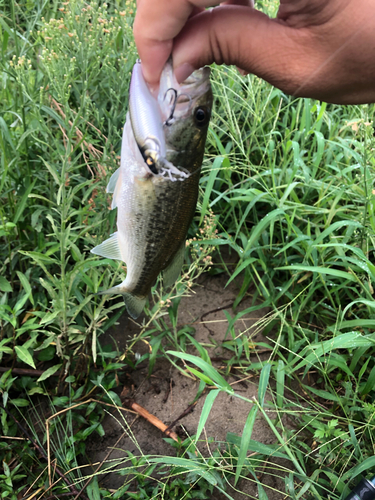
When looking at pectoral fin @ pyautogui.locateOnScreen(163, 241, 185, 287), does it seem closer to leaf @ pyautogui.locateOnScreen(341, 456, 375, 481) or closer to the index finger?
the index finger

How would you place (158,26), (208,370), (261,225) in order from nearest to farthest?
(158,26) → (208,370) → (261,225)

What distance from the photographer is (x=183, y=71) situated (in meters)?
1.37

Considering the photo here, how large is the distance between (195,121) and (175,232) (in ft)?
1.51

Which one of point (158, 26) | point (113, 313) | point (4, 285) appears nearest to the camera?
point (158, 26)

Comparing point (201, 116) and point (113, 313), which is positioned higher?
point (201, 116)

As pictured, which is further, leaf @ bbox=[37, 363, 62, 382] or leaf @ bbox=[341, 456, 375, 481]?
leaf @ bbox=[37, 363, 62, 382]

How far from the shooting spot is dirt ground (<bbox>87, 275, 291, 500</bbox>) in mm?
2363

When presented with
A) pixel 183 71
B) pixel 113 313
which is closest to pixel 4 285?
pixel 113 313

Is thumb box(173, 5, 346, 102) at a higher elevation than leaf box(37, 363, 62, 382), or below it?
higher

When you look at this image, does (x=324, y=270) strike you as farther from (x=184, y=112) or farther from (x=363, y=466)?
(x=184, y=112)

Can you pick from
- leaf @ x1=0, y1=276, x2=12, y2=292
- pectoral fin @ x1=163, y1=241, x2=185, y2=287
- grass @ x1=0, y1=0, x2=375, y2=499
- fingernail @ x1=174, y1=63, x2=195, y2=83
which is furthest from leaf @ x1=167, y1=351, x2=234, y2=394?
fingernail @ x1=174, y1=63, x2=195, y2=83

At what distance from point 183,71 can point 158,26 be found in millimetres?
170

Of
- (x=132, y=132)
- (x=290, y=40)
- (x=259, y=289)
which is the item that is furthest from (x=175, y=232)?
(x=259, y=289)

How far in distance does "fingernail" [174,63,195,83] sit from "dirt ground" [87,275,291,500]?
1432 millimetres
